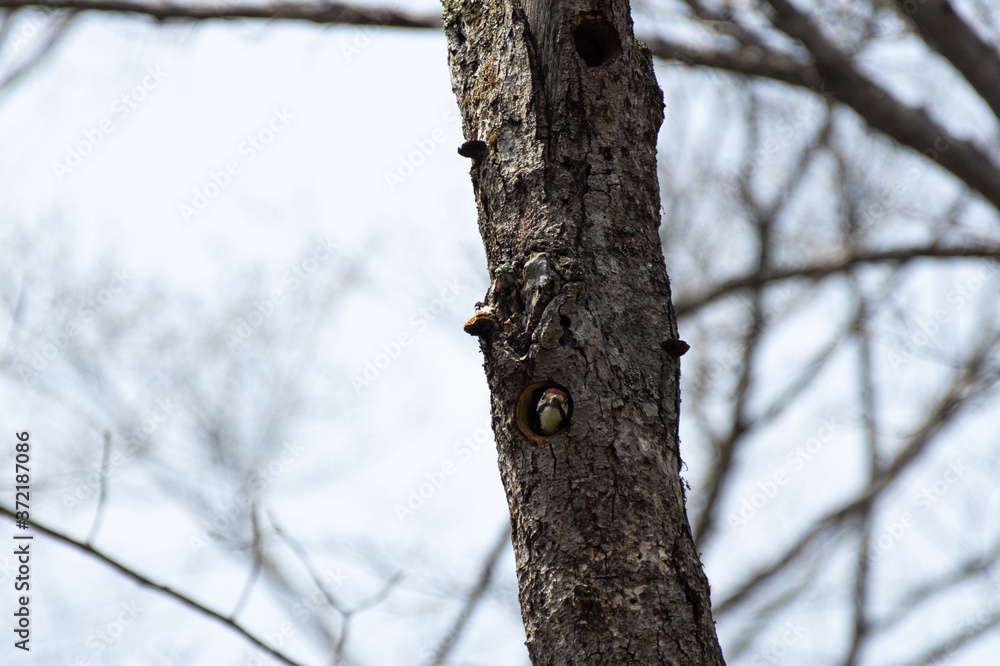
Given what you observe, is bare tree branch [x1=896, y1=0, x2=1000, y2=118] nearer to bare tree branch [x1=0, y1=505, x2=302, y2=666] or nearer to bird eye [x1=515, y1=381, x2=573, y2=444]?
bird eye [x1=515, y1=381, x2=573, y2=444]

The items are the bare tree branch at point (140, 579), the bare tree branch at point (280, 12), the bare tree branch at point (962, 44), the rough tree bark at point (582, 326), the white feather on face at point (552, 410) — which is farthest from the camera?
the bare tree branch at point (280, 12)

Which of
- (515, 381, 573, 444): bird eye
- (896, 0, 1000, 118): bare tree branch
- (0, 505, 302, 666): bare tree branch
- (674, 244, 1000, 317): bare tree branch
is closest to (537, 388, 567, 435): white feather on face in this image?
(515, 381, 573, 444): bird eye

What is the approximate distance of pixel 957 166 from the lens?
408 centimetres

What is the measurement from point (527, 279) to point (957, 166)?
3411 mm

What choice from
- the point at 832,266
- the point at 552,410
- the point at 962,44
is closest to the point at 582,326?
the point at 552,410

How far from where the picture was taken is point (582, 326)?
5.04 ft

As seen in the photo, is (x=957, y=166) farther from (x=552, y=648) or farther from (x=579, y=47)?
(x=552, y=648)

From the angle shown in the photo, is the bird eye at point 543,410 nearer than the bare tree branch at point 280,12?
Yes

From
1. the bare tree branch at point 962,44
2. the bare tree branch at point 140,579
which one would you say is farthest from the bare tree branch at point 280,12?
the bare tree branch at point 140,579

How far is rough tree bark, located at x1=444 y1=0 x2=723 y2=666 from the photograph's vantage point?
1.38 m

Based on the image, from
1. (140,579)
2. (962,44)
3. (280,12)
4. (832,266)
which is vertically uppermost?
(280,12)

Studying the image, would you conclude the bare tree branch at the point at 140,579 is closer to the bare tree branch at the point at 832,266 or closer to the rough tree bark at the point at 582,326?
the rough tree bark at the point at 582,326

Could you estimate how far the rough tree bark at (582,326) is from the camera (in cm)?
138

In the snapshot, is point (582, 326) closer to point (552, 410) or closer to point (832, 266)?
point (552, 410)
